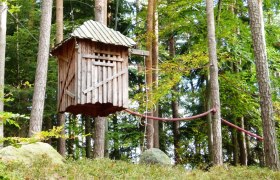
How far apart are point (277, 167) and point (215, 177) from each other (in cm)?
122

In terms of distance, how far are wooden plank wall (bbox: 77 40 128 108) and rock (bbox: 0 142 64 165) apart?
1.52 m

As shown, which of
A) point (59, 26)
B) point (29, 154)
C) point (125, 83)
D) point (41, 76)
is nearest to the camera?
point (125, 83)

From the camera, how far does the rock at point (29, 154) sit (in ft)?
19.9

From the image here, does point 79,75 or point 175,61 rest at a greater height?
point 175,61

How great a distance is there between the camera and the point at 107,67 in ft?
19.1

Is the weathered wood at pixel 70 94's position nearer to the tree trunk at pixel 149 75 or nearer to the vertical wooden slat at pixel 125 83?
the vertical wooden slat at pixel 125 83

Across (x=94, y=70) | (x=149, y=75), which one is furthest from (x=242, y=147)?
(x=94, y=70)

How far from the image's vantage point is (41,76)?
8695mm

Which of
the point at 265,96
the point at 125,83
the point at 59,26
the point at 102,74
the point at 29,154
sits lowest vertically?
the point at 29,154

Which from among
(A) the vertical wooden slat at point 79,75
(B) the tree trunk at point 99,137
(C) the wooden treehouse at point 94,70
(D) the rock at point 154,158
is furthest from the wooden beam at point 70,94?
(D) the rock at point 154,158

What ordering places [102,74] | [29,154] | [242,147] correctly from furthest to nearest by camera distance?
[242,147] → [29,154] → [102,74]

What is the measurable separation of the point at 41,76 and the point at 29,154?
2.82 metres

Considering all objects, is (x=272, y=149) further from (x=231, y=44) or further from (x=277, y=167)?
(x=231, y=44)

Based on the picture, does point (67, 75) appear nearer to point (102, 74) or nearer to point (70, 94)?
point (70, 94)
